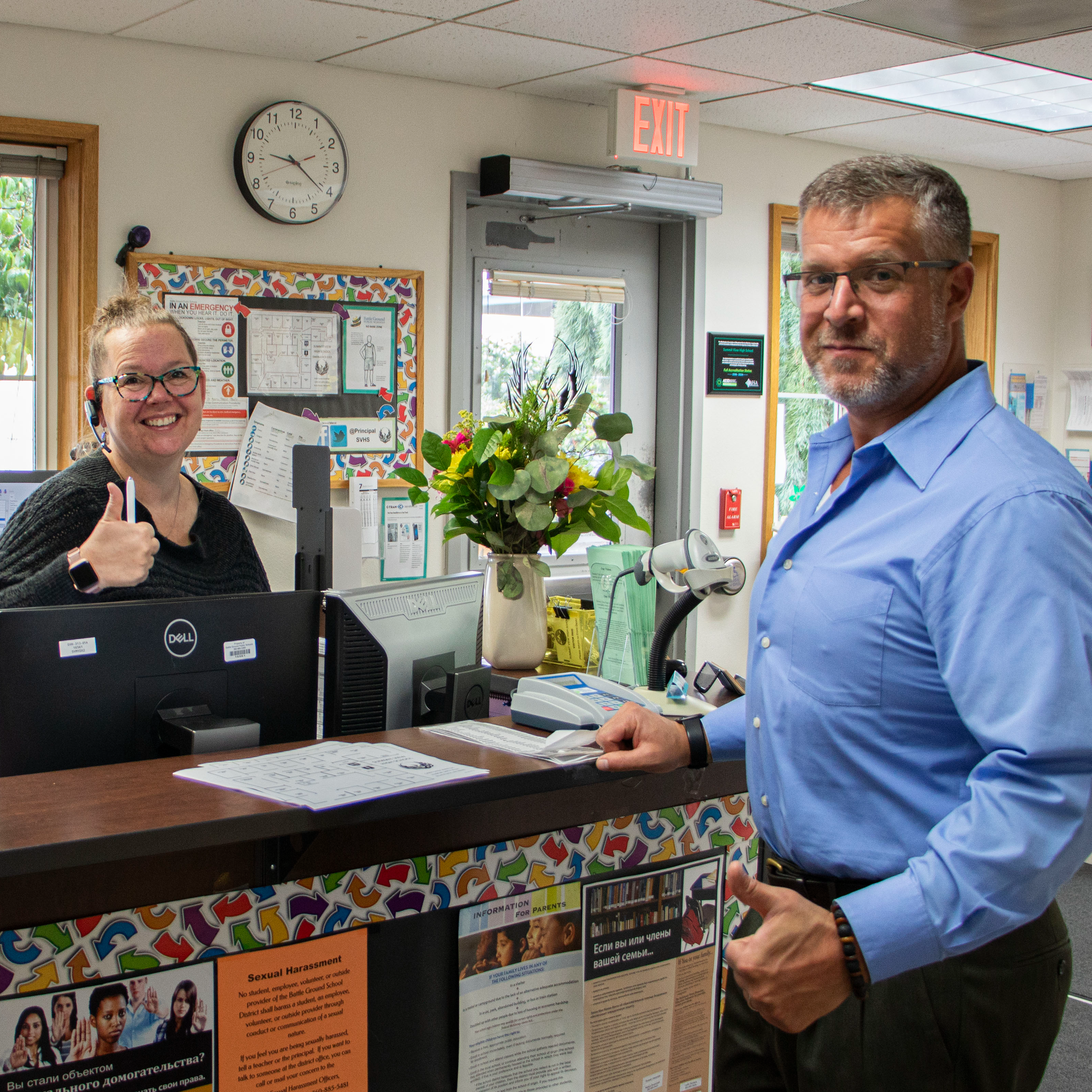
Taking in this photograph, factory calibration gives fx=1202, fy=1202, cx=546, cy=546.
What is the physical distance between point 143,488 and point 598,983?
145 centimetres

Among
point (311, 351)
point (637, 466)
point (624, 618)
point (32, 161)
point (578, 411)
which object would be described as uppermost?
point (32, 161)

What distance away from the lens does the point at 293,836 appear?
5.05 ft

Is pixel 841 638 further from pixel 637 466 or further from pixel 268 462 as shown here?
pixel 268 462

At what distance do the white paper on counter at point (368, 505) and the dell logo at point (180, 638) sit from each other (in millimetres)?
2292

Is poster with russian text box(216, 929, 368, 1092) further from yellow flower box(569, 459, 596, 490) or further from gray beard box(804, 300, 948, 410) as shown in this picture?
yellow flower box(569, 459, 596, 490)

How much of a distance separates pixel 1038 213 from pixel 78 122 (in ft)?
14.9

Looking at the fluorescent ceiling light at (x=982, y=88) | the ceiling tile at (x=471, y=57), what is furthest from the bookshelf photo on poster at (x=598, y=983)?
the fluorescent ceiling light at (x=982, y=88)

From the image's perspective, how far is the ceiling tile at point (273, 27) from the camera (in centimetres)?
319

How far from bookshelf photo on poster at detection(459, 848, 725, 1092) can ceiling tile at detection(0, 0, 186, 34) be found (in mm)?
2540

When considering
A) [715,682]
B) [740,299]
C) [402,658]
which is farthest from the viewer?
[740,299]

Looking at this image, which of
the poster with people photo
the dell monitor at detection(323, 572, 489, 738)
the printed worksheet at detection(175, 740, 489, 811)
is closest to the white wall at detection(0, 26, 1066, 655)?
the dell monitor at detection(323, 572, 489, 738)

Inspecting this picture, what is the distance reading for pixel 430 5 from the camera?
317cm

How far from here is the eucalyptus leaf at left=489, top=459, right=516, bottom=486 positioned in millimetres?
2428

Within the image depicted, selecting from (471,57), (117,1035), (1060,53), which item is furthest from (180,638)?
(1060,53)
